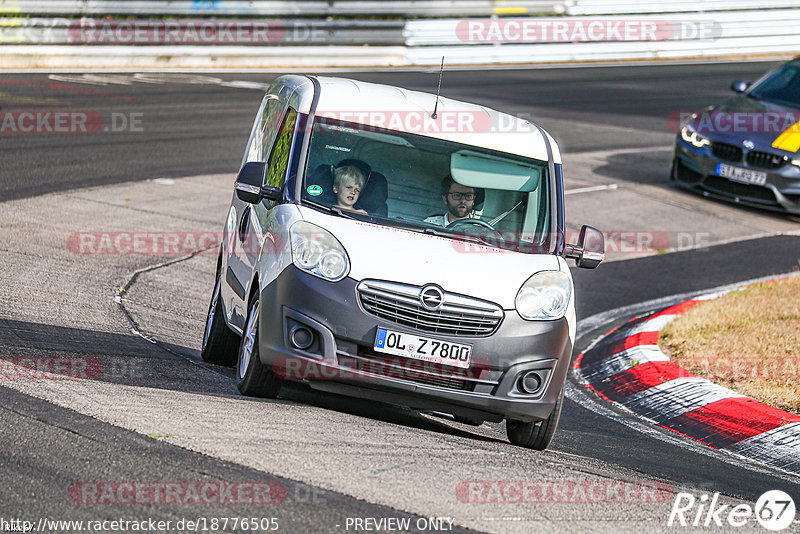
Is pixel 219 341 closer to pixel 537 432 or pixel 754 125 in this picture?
pixel 537 432

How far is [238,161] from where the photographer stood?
16875 mm

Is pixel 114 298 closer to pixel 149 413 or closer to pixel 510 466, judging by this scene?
pixel 149 413

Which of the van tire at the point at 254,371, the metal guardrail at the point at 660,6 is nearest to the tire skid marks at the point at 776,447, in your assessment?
the van tire at the point at 254,371

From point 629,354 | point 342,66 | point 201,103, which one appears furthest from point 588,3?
point 629,354

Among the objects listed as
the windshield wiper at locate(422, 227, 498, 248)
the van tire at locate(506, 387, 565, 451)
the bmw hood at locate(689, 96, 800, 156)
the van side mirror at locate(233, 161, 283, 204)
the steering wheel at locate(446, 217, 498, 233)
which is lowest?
the van tire at locate(506, 387, 565, 451)

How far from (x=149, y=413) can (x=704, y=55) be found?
31611mm

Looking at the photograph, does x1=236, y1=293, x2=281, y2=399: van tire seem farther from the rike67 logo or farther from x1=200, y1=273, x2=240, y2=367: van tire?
the rike67 logo

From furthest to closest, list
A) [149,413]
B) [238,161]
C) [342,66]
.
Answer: [342,66], [238,161], [149,413]

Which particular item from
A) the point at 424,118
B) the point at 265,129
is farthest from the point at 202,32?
the point at 424,118

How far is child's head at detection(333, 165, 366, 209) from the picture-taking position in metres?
6.93

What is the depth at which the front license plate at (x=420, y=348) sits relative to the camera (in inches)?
245

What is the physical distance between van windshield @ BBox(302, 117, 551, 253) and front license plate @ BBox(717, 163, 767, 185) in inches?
361

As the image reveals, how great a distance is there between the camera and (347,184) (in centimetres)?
→ 699

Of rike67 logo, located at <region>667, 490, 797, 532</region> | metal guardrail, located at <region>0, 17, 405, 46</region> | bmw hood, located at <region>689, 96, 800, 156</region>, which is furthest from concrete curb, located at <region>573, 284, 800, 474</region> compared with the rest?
metal guardrail, located at <region>0, 17, 405, 46</region>
